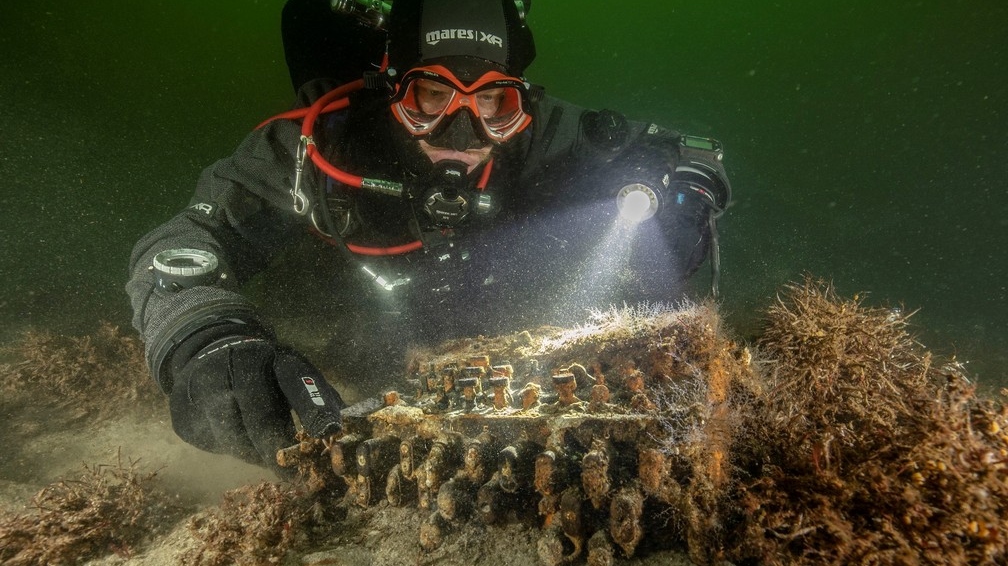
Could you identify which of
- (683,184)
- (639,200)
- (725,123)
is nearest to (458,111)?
(639,200)

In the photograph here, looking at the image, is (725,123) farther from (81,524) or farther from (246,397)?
(81,524)

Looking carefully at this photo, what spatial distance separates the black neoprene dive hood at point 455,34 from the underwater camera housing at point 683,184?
64.5 inches

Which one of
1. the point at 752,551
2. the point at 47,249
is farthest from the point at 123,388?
the point at 47,249

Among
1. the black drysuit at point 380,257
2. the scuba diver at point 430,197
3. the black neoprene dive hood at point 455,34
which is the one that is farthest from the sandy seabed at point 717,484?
the black neoprene dive hood at point 455,34

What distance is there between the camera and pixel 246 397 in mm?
2373

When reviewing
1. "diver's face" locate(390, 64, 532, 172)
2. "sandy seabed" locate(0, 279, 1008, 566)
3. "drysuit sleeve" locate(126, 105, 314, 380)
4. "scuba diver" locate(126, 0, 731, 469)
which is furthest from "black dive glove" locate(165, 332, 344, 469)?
"diver's face" locate(390, 64, 532, 172)

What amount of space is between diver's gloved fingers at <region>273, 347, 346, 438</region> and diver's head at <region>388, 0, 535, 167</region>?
234 centimetres

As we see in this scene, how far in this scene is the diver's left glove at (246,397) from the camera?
2.37m

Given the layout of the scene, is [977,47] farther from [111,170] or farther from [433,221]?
[111,170]

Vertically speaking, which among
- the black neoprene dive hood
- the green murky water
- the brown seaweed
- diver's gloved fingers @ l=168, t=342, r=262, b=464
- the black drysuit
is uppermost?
the green murky water

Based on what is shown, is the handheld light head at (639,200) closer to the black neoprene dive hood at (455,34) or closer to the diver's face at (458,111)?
the diver's face at (458,111)

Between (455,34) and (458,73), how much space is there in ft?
1.08

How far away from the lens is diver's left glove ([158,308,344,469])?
237 centimetres

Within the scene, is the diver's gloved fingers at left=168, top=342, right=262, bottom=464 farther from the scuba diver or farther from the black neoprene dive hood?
the black neoprene dive hood
